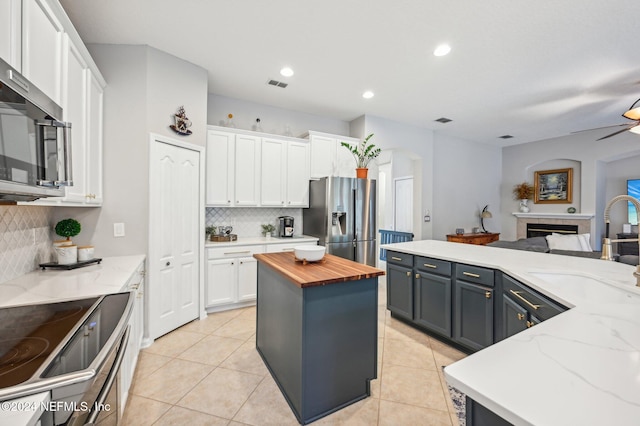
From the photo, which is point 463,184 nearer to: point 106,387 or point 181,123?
point 181,123

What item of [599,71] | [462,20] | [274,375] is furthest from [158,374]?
[599,71]

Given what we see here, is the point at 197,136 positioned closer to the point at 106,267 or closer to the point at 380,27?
the point at 106,267

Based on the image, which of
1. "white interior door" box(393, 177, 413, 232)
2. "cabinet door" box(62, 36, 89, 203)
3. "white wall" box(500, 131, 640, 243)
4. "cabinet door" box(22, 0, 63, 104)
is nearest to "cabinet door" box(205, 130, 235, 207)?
"cabinet door" box(62, 36, 89, 203)

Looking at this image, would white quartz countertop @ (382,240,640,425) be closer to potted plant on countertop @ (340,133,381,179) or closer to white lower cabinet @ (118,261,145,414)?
white lower cabinet @ (118,261,145,414)

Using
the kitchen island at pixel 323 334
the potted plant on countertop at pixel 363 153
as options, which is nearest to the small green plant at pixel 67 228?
the kitchen island at pixel 323 334

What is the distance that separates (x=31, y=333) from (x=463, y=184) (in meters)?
7.09

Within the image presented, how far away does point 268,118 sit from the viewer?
4.38 metres

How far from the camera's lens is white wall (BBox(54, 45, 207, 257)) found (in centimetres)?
261

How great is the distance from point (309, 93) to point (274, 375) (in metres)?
3.48

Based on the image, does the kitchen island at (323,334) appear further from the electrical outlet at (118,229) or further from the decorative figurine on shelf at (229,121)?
the decorative figurine on shelf at (229,121)

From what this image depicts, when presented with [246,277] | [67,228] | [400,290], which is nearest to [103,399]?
[67,228]

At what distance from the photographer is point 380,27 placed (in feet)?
8.23

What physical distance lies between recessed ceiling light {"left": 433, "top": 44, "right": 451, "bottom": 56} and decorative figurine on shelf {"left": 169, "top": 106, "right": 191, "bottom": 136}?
2.78m

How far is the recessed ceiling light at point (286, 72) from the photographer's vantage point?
3.28m
